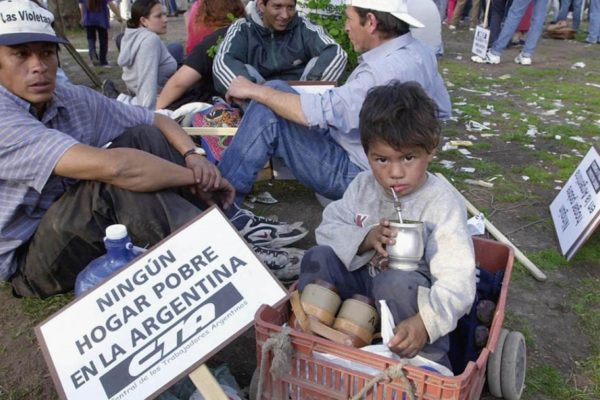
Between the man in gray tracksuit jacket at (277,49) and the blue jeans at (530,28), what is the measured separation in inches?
227

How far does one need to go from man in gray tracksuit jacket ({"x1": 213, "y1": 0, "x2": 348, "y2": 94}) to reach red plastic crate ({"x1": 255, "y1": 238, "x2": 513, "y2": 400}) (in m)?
2.62

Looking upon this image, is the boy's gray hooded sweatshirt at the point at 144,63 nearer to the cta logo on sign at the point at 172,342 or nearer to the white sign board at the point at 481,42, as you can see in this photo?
the cta logo on sign at the point at 172,342

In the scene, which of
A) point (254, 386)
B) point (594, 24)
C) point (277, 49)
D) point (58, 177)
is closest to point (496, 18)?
point (594, 24)

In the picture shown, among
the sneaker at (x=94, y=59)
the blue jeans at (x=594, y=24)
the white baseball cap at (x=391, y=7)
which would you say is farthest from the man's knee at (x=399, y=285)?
the blue jeans at (x=594, y=24)

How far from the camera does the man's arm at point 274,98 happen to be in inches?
124

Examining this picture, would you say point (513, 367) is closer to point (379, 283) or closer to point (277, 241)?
point (379, 283)

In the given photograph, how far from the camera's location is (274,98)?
3.21 m

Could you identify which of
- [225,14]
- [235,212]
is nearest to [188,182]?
[235,212]

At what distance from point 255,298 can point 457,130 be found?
424 centimetres

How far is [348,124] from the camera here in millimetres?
3121

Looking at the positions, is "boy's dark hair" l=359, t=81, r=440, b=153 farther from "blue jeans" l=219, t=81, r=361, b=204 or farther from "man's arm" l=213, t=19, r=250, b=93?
"man's arm" l=213, t=19, r=250, b=93

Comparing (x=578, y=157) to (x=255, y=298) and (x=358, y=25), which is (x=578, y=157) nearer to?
(x=358, y=25)

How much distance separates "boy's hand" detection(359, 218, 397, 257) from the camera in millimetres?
1984

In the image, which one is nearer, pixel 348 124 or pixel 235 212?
pixel 348 124
